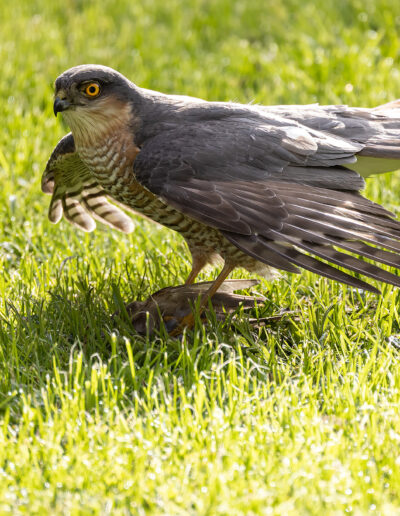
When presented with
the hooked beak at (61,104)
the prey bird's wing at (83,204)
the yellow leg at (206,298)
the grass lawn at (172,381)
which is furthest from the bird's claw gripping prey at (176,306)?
the hooked beak at (61,104)

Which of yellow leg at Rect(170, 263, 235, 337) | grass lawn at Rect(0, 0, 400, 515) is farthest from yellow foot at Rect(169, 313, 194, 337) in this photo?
grass lawn at Rect(0, 0, 400, 515)

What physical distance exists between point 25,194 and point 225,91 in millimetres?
2522

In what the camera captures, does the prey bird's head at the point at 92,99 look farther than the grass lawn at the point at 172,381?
Yes

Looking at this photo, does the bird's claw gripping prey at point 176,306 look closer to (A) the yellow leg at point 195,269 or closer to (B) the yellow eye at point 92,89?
(A) the yellow leg at point 195,269

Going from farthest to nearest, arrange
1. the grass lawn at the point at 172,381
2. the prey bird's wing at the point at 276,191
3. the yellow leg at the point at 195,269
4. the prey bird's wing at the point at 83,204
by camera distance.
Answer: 1. the prey bird's wing at the point at 83,204
2. the yellow leg at the point at 195,269
3. the prey bird's wing at the point at 276,191
4. the grass lawn at the point at 172,381

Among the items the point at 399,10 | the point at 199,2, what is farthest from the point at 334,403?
the point at 199,2

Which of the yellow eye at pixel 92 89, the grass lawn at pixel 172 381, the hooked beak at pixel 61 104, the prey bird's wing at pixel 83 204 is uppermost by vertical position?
the yellow eye at pixel 92 89

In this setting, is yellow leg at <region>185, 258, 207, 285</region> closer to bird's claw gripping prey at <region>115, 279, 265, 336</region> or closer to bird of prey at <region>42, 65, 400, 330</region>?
bird of prey at <region>42, 65, 400, 330</region>

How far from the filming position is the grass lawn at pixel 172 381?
9.49 feet

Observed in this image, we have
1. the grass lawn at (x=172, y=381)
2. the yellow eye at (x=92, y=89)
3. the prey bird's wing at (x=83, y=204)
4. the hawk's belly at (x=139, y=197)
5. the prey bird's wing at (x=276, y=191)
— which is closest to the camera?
the grass lawn at (x=172, y=381)

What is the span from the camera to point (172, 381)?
3.81 meters

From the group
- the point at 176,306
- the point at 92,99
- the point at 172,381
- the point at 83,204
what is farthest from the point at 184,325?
the point at 83,204

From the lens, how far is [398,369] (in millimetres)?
3686

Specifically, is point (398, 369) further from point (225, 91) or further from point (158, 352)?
point (225, 91)
